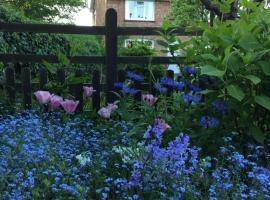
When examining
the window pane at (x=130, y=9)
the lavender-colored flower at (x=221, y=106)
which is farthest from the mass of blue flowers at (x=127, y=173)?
the window pane at (x=130, y=9)

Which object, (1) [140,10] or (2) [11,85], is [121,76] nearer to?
(2) [11,85]

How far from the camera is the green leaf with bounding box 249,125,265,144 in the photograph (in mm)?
2824

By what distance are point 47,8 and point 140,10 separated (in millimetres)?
6288

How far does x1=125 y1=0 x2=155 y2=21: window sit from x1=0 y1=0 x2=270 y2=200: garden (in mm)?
24321

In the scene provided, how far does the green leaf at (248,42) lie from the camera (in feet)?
9.21

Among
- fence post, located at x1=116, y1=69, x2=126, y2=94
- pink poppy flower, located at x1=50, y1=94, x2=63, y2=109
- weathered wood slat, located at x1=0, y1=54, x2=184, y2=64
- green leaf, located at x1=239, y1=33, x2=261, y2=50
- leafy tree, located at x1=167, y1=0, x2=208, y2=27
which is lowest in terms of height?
pink poppy flower, located at x1=50, y1=94, x2=63, y2=109

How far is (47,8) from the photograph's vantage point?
2639 centimetres

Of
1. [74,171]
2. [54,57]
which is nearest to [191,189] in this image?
[74,171]

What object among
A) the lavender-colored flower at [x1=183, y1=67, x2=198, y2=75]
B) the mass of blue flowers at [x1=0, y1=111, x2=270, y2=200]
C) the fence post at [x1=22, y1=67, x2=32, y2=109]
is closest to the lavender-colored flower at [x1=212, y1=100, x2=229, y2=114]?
the mass of blue flowers at [x1=0, y1=111, x2=270, y2=200]

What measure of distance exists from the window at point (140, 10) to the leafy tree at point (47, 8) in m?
3.74

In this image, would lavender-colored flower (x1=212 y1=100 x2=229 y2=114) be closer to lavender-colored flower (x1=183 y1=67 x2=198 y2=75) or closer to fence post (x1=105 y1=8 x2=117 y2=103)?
lavender-colored flower (x1=183 y1=67 x2=198 y2=75)

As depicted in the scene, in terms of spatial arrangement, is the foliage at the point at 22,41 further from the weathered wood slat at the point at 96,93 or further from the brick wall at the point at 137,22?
the brick wall at the point at 137,22

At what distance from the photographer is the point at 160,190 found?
2.21 m

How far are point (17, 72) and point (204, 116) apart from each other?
5.44 meters
